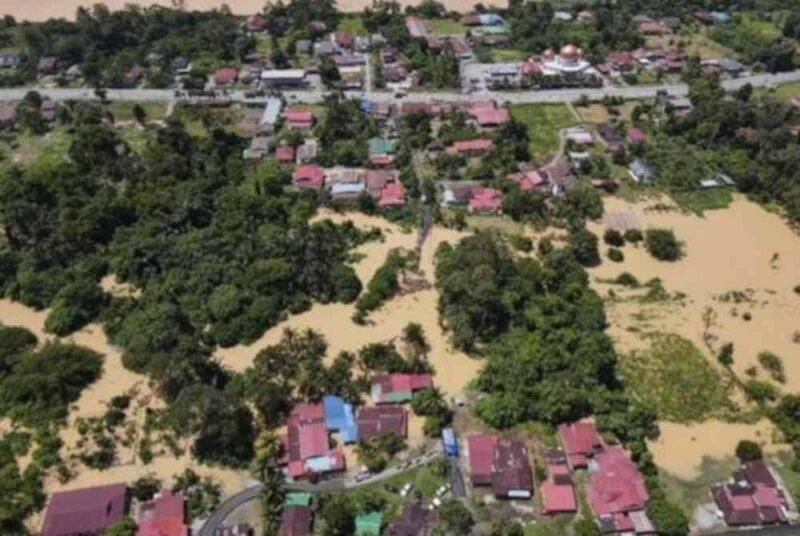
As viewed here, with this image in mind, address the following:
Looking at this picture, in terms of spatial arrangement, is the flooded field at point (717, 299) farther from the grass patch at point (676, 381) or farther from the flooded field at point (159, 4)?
the flooded field at point (159, 4)

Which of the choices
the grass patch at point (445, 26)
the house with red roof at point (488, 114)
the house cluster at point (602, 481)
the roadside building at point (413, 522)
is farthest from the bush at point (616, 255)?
the grass patch at point (445, 26)

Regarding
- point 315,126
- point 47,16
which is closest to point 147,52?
point 47,16

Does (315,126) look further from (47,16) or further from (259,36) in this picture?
(47,16)

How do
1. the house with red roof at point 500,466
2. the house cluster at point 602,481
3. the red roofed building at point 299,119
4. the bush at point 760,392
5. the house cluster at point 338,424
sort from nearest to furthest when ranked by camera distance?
the house cluster at point 602,481
the house with red roof at point 500,466
the house cluster at point 338,424
the bush at point 760,392
the red roofed building at point 299,119

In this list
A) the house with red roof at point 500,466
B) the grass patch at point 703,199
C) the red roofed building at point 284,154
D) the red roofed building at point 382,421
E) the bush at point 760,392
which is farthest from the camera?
the red roofed building at point 284,154

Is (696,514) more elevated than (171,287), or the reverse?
(171,287)

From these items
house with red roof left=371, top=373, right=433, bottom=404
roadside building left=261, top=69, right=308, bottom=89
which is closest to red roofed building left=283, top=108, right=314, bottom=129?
roadside building left=261, top=69, right=308, bottom=89
